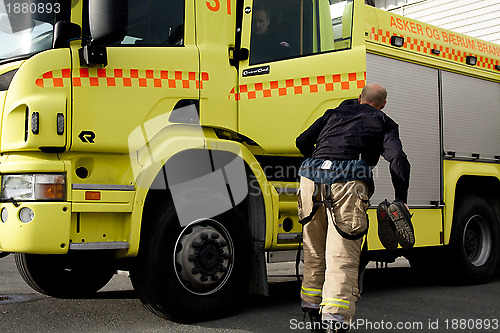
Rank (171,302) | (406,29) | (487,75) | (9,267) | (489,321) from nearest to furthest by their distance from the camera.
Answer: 1. (171,302)
2. (489,321)
3. (406,29)
4. (487,75)
5. (9,267)

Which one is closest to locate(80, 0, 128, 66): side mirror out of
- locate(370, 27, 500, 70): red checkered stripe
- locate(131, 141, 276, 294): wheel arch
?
locate(131, 141, 276, 294): wheel arch

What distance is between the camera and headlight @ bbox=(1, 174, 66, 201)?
432 centimetres

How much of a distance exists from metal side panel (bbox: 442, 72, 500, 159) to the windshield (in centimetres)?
416

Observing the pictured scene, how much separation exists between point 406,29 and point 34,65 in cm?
376

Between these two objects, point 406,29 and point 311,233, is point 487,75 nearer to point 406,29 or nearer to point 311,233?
point 406,29

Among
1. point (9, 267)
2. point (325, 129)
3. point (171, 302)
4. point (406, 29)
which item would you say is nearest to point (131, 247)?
point (171, 302)

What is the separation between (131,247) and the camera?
4527 mm

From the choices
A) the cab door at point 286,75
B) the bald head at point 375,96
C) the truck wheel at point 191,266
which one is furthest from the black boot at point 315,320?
the cab door at point 286,75

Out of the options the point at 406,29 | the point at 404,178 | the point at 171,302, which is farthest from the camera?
the point at 406,29

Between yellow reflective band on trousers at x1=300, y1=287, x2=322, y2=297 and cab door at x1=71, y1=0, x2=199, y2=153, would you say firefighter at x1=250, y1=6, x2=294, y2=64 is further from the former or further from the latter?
yellow reflective band on trousers at x1=300, y1=287, x2=322, y2=297

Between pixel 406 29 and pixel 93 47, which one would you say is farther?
pixel 406 29

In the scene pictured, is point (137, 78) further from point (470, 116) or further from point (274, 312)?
point (470, 116)

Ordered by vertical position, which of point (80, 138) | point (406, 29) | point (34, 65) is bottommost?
point (80, 138)

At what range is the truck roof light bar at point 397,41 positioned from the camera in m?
6.16
